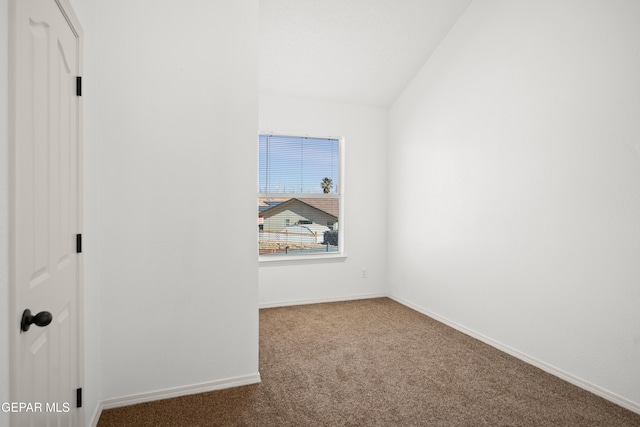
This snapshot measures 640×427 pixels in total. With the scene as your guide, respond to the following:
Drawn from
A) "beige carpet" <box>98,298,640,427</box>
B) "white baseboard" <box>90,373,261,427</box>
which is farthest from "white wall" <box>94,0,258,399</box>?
"beige carpet" <box>98,298,640,427</box>

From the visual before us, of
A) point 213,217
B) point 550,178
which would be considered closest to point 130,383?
point 213,217

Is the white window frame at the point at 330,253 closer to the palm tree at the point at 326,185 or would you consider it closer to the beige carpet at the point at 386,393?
the palm tree at the point at 326,185

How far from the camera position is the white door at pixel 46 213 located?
107 centimetres

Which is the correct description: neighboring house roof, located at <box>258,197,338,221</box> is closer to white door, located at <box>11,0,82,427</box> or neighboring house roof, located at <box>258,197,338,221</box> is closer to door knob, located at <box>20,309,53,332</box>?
white door, located at <box>11,0,82,427</box>

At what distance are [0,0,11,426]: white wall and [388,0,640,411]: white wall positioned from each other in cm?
301

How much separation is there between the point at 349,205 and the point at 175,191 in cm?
272

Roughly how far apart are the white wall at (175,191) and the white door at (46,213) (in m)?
0.42

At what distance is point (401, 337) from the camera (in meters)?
3.33

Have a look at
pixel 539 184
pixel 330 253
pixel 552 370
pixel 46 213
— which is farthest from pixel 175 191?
pixel 552 370

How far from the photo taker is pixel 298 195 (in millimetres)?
4574

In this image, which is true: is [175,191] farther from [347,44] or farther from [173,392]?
[347,44]

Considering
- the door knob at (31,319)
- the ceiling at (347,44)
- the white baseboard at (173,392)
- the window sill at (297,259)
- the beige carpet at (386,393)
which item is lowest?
the beige carpet at (386,393)

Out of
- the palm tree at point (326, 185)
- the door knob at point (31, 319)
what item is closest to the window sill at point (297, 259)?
the palm tree at point (326, 185)

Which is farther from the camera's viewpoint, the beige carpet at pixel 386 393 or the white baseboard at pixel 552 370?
the white baseboard at pixel 552 370
